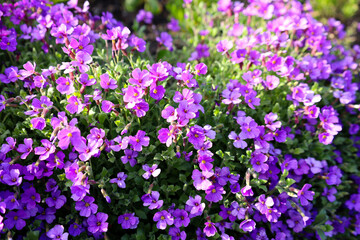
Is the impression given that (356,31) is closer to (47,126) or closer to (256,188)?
(256,188)

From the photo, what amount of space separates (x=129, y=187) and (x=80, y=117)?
0.60 m

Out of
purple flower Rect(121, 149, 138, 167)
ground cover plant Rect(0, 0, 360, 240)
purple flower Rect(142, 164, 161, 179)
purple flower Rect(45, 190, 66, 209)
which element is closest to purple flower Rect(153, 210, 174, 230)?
ground cover plant Rect(0, 0, 360, 240)

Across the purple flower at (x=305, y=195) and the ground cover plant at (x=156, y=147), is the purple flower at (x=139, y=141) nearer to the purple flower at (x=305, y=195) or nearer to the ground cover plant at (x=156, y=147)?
the ground cover plant at (x=156, y=147)

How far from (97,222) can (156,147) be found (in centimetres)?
64

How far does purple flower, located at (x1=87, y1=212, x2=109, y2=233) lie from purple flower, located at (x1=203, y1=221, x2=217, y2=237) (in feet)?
2.08

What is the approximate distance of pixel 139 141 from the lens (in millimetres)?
2109

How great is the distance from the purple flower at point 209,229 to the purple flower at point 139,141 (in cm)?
66

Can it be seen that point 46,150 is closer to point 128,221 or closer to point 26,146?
point 26,146

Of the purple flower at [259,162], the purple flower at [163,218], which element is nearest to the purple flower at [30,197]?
the purple flower at [163,218]

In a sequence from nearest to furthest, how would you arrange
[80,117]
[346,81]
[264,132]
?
[80,117]
[264,132]
[346,81]

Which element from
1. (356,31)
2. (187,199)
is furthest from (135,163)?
(356,31)

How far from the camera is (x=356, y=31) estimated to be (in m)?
5.67

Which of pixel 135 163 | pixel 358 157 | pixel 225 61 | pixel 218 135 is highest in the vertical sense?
pixel 225 61

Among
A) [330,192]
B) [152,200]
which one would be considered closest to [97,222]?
[152,200]
